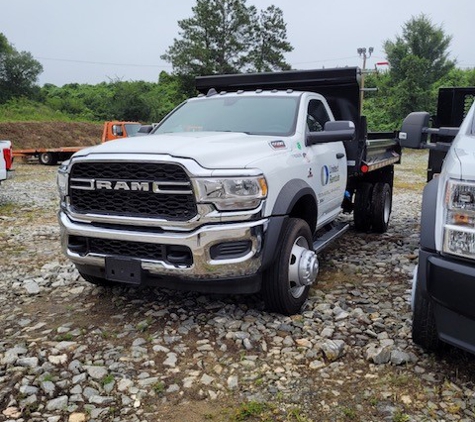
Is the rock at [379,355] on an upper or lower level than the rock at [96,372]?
upper

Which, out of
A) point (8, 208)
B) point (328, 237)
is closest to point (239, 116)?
point (328, 237)

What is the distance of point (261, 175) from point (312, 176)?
3.73 feet

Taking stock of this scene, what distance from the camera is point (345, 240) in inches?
262

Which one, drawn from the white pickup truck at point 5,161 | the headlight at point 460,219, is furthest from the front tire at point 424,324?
the white pickup truck at point 5,161

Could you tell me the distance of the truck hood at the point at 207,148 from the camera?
3387 millimetres

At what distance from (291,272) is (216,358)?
39.4 inches

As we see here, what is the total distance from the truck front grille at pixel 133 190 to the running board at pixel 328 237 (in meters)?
1.66

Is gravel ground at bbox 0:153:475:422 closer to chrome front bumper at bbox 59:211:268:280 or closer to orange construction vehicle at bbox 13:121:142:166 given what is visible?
chrome front bumper at bbox 59:211:268:280

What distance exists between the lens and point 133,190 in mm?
3463

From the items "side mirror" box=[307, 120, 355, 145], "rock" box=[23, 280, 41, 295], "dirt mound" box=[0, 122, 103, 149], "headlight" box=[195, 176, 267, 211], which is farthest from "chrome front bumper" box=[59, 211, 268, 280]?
"dirt mound" box=[0, 122, 103, 149]

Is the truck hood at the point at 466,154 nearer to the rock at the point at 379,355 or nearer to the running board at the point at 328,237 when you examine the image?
the rock at the point at 379,355

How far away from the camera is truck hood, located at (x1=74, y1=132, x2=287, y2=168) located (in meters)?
3.39

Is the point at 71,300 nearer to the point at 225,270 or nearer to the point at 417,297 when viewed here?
the point at 225,270

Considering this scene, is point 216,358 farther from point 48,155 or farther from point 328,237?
point 48,155
